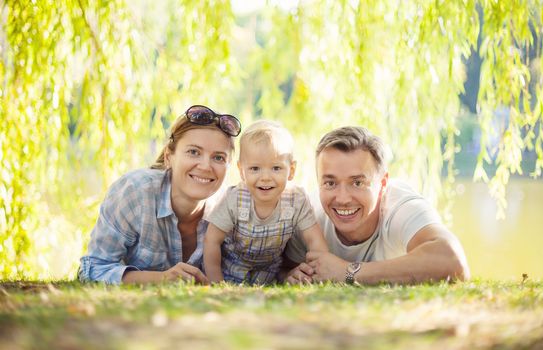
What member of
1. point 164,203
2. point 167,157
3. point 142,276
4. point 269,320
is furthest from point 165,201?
point 269,320

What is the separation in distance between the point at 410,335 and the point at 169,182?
223 centimetres

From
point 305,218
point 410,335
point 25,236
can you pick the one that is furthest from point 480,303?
point 25,236

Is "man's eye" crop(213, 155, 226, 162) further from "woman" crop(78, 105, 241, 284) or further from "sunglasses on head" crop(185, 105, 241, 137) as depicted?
"sunglasses on head" crop(185, 105, 241, 137)

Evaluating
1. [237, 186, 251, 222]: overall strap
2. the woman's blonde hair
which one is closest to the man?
[237, 186, 251, 222]: overall strap

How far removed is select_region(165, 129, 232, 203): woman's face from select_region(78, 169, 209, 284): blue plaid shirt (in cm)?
12

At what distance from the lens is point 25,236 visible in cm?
443

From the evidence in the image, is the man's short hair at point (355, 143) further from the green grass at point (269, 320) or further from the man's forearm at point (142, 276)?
the green grass at point (269, 320)

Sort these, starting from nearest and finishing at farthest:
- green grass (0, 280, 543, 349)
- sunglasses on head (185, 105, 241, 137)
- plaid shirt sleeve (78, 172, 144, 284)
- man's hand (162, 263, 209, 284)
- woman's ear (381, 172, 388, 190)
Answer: green grass (0, 280, 543, 349), man's hand (162, 263, 209, 284), plaid shirt sleeve (78, 172, 144, 284), sunglasses on head (185, 105, 241, 137), woman's ear (381, 172, 388, 190)

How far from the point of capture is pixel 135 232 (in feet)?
11.6

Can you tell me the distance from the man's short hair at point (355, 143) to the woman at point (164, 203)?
48cm

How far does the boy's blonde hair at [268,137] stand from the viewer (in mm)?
3527

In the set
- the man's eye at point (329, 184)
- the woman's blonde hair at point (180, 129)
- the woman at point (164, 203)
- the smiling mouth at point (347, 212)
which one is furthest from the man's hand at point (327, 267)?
the woman's blonde hair at point (180, 129)

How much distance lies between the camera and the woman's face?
347cm

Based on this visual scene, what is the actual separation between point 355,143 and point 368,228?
0.47 metres
